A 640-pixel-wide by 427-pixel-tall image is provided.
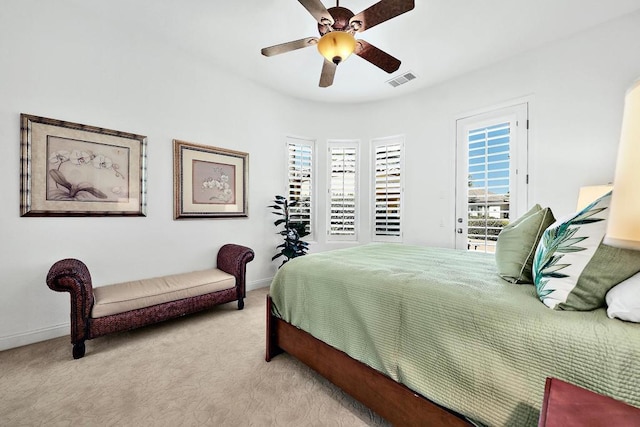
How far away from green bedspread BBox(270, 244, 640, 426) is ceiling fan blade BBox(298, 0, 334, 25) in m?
1.81

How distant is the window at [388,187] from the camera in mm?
4273

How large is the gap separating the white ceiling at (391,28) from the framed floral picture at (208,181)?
1.19m

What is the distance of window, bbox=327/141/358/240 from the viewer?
461 centimetres

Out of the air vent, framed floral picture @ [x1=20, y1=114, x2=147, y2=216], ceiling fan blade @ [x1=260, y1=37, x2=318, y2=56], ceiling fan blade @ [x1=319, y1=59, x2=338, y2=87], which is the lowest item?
framed floral picture @ [x1=20, y1=114, x2=147, y2=216]

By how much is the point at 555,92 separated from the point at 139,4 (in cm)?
431

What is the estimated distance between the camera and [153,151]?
9.88 ft

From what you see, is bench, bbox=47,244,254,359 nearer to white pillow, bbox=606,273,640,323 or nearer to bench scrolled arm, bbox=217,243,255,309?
bench scrolled arm, bbox=217,243,255,309

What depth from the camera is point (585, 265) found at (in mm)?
975

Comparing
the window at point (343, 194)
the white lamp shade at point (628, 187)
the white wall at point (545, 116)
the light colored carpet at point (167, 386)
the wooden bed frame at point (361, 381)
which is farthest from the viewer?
the window at point (343, 194)

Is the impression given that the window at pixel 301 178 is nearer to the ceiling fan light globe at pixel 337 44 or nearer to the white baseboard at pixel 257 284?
the white baseboard at pixel 257 284

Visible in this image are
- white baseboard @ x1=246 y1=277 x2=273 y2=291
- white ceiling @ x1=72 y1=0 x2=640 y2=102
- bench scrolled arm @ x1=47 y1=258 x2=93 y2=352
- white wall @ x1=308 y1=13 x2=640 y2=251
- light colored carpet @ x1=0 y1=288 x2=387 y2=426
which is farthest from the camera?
white baseboard @ x1=246 y1=277 x2=273 y2=291

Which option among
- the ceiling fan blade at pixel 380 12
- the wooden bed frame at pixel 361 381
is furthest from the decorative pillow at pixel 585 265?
the ceiling fan blade at pixel 380 12

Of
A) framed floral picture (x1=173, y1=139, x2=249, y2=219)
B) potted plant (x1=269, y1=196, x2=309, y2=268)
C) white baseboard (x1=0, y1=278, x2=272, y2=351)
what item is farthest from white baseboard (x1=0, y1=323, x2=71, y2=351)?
potted plant (x1=269, y1=196, x2=309, y2=268)

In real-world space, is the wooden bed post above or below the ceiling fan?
below
